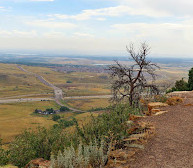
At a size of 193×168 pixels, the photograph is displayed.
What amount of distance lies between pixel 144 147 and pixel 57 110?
312 ft

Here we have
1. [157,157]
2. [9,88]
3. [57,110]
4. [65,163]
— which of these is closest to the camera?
[65,163]

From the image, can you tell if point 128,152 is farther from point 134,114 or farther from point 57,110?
point 57,110

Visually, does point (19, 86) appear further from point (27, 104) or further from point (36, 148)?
point (36, 148)

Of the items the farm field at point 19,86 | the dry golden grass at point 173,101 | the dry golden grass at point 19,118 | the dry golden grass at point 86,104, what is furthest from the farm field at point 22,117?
the dry golden grass at point 173,101

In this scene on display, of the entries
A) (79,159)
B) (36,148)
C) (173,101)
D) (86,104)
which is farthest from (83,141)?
(86,104)

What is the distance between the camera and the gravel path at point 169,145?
7.11 m

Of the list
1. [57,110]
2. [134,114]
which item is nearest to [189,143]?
[134,114]

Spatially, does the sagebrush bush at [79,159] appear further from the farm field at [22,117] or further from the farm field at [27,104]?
the farm field at [22,117]

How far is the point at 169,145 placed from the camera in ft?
27.7

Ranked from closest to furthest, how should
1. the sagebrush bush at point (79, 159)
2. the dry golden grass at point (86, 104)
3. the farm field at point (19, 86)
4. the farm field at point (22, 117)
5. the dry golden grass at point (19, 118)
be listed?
1. the sagebrush bush at point (79, 159)
2. the dry golden grass at point (19, 118)
3. the farm field at point (22, 117)
4. the dry golden grass at point (86, 104)
5. the farm field at point (19, 86)

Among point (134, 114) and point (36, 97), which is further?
point (36, 97)

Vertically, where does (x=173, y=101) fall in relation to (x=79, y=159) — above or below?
above

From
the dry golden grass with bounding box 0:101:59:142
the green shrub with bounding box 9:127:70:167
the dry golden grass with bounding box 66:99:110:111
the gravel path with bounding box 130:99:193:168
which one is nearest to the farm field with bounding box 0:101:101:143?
the dry golden grass with bounding box 0:101:59:142

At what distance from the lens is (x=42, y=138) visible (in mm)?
13062
